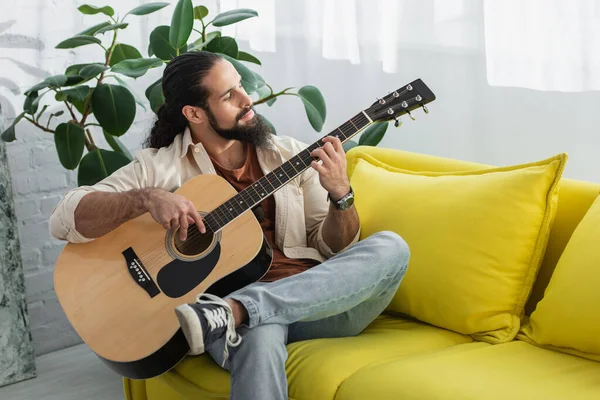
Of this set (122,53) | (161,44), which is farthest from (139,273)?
(122,53)

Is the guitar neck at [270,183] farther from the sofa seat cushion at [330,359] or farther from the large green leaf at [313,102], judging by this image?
the large green leaf at [313,102]

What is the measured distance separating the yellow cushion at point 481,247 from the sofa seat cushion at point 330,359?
0.19 feet

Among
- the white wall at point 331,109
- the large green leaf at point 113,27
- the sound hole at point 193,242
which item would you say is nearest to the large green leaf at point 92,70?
the large green leaf at point 113,27

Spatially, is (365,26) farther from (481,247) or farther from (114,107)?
(481,247)

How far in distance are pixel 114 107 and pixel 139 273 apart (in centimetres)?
77

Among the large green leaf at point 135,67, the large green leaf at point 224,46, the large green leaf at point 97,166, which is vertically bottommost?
the large green leaf at point 97,166

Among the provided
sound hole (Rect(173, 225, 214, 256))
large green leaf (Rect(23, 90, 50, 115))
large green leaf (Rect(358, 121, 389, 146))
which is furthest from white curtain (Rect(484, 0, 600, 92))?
large green leaf (Rect(23, 90, 50, 115))

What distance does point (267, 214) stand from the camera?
2301 mm

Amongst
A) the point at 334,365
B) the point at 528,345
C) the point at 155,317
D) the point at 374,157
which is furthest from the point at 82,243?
the point at 528,345

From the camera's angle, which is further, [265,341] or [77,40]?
[77,40]

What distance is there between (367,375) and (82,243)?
34.2 inches

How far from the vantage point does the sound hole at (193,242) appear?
212 centimetres

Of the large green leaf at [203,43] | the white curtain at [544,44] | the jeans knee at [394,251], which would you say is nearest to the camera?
the jeans knee at [394,251]

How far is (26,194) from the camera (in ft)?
10.6
